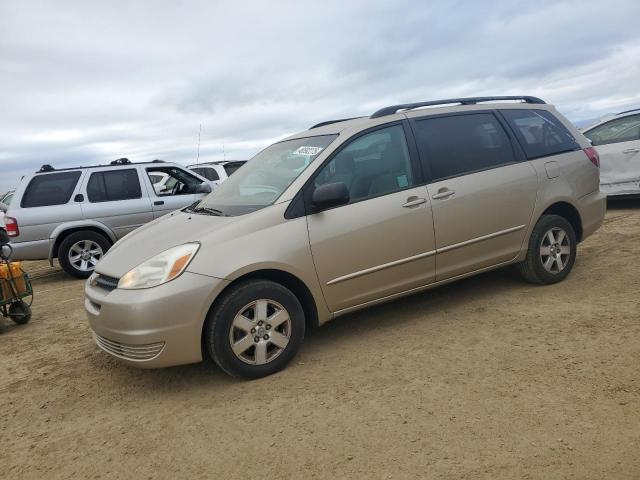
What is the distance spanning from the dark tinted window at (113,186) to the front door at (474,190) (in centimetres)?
580

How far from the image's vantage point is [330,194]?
151 inches

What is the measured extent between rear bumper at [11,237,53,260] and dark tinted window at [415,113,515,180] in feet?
20.3

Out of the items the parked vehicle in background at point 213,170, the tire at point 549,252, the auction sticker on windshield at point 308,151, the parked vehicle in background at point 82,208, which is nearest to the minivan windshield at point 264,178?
the auction sticker on windshield at point 308,151

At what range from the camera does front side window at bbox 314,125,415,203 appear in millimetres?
4171

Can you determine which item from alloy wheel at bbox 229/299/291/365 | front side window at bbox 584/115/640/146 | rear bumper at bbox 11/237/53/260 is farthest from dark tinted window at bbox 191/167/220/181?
alloy wheel at bbox 229/299/291/365

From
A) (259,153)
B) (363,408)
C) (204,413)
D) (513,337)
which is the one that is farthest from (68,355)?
(513,337)

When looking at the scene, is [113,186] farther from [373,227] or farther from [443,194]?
[443,194]

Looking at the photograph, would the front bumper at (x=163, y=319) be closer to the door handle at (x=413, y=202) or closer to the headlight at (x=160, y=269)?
the headlight at (x=160, y=269)

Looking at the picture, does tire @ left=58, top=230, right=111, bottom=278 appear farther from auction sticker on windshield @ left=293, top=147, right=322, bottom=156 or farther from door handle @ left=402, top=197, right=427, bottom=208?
door handle @ left=402, top=197, right=427, bottom=208

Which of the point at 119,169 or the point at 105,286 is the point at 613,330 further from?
the point at 119,169

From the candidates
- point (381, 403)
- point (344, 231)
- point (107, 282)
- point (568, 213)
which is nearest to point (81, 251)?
point (107, 282)

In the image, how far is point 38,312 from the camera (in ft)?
21.1

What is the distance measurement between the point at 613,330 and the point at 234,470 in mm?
2899

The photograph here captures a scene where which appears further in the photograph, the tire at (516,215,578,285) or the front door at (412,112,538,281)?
the tire at (516,215,578,285)
